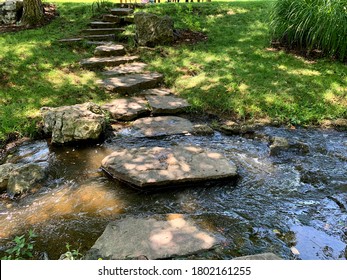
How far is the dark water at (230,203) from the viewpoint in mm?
2672

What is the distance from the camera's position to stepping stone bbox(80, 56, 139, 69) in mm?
6864

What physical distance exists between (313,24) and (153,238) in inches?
230

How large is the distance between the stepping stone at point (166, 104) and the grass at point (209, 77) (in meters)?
0.22

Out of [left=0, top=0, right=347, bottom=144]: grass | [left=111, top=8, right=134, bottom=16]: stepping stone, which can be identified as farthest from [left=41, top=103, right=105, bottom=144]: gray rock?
[left=111, top=8, right=134, bottom=16]: stepping stone

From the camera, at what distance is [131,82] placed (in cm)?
612

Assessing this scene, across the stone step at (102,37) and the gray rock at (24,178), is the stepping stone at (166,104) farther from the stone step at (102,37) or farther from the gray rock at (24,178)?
the stone step at (102,37)

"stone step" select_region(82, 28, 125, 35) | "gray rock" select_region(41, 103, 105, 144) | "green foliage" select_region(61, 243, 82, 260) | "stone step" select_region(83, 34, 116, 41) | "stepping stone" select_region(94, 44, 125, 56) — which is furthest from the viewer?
"stone step" select_region(82, 28, 125, 35)

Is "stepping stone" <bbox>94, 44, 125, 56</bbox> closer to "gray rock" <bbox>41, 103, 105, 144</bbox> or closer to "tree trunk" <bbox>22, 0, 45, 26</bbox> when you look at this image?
"tree trunk" <bbox>22, 0, 45, 26</bbox>

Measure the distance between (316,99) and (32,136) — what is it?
458 cm

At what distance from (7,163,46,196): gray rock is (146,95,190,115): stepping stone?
224 cm

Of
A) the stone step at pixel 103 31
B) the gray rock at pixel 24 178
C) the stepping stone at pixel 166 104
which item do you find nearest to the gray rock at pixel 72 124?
the gray rock at pixel 24 178
